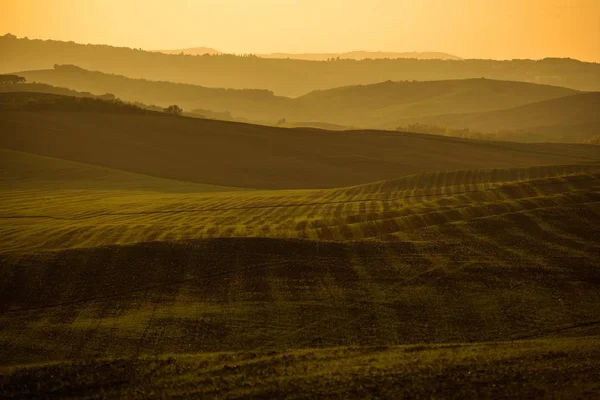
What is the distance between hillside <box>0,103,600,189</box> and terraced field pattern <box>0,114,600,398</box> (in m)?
25.2

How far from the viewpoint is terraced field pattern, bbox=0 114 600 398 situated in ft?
69.7

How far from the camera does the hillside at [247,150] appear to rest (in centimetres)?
8112

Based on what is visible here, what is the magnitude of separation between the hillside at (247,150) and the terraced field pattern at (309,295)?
25.2m

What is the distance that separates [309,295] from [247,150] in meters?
60.6

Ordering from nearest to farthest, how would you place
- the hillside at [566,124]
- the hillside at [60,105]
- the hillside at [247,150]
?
the hillside at [247,150] → the hillside at [60,105] → the hillside at [566,124]

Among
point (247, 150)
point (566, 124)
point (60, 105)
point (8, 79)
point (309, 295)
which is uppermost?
point (8, 79)

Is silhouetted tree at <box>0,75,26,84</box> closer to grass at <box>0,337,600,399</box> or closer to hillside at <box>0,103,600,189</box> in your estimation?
hillside at <box>0,103,600,189</box>

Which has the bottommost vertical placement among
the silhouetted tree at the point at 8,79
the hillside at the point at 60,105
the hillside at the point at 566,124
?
the hillside at the point at 566,124

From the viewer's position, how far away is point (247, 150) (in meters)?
90.6

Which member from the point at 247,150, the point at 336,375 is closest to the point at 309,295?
the point at 336,375

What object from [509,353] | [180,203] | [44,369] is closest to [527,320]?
[509,353]

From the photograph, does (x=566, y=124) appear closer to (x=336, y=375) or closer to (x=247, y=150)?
(x=247, y=150)

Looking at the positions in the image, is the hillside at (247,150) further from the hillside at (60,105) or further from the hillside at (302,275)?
the hillside at (302,275)

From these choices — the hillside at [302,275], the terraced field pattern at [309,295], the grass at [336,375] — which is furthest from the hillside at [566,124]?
the grass at [336,375]
